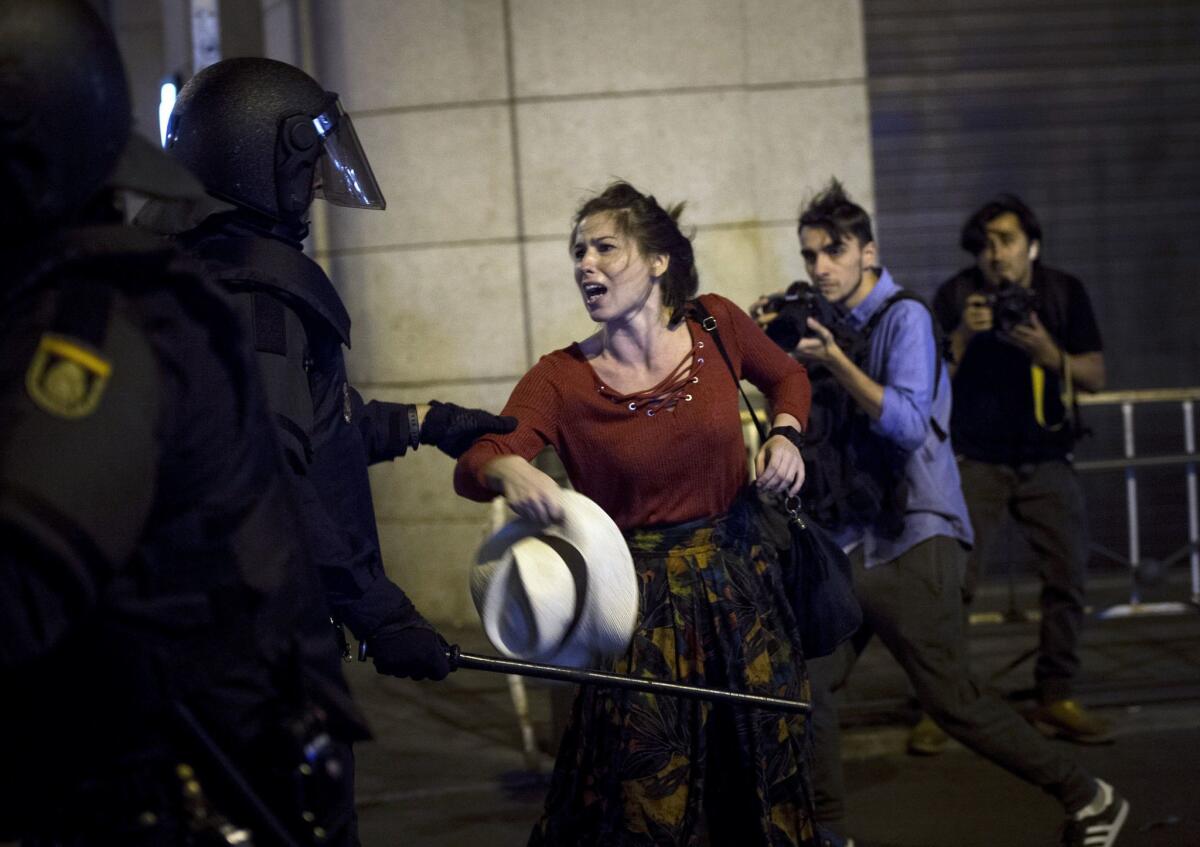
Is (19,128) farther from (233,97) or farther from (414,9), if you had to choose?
(414,9)

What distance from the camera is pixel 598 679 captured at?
3.29 m

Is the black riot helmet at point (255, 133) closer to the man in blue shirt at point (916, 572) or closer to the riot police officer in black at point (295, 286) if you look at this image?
the riot police officer in black at point (295, 286)

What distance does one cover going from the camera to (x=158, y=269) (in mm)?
1938

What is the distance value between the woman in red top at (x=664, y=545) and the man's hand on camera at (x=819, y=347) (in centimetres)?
59

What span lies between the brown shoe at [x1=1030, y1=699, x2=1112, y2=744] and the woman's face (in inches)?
113

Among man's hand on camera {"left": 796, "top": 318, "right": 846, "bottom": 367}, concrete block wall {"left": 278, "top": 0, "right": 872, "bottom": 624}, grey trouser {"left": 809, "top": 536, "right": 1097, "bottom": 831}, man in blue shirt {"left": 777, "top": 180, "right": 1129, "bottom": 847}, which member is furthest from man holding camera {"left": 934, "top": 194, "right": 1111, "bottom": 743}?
concrete block wall {"left": 278, "top": 0, "right": 872, "bottom": 624}

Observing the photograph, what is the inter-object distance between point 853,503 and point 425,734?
252 cm

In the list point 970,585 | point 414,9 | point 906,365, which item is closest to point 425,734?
point 970,585

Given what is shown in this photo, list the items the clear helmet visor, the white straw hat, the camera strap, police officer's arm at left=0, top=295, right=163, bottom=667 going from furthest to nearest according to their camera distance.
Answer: the camera strap < the white straw hat < the clear helmet visor < police officer's arm at left=0, top=295, right=163, bottom=667

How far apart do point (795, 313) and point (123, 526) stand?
3.23 m

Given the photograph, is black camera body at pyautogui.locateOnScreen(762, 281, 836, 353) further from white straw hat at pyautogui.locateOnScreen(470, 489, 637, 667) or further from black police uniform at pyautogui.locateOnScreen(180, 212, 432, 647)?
black police uniform at pyautogui.locateOnScreen(180, 212, 432, 647)

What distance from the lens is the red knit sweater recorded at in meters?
3.88

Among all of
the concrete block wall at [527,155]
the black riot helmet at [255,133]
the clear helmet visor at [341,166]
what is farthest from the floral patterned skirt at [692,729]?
the concrete block wall at [527,155]

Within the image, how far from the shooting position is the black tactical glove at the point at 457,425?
3664mm
